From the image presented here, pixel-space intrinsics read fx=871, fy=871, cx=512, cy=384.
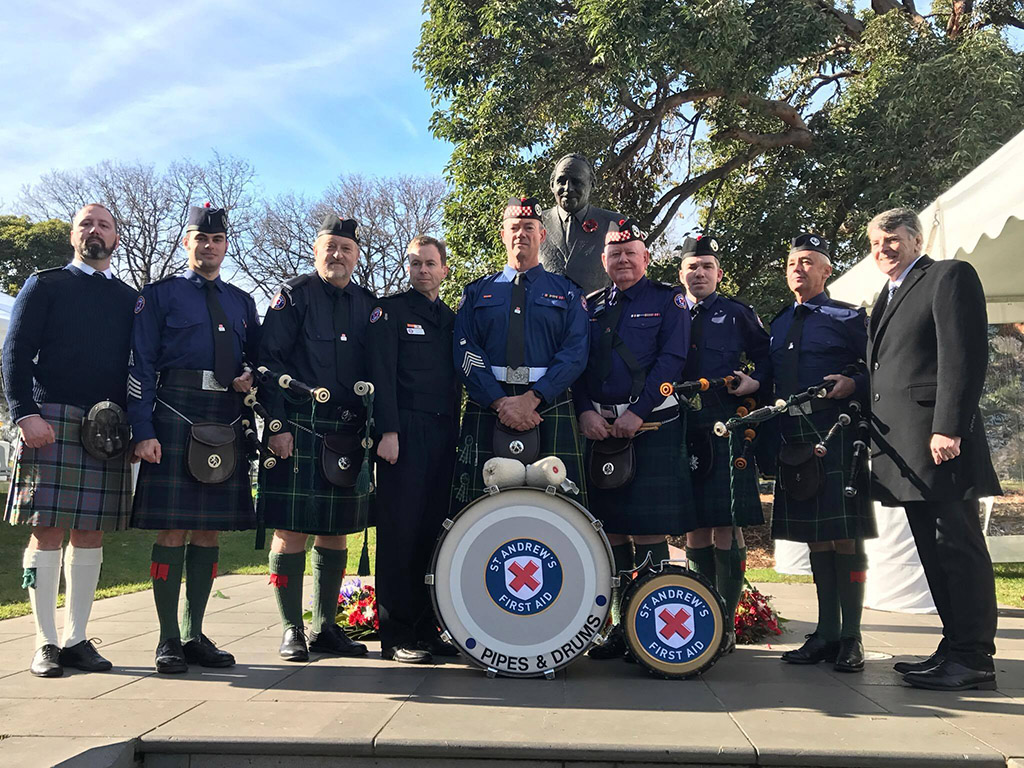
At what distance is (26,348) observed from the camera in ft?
11.5

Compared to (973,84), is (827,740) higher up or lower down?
lower down

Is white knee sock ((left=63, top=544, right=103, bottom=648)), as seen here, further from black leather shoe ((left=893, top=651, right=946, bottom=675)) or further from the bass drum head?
black leather shoe ((left=893, top=651, right=946, bottom=675))

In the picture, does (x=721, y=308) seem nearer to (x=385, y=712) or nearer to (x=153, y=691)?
(x=385, y=712)

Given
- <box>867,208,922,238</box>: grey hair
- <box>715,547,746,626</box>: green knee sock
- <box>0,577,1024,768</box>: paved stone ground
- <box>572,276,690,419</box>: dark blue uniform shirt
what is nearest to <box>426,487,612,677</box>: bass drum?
<box>0,577,1024,768</box>: paved stone ground

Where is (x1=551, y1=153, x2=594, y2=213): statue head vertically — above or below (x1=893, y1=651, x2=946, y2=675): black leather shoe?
above

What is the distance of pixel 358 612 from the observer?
4.44 metres

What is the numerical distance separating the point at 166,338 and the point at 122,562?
583 centimetres

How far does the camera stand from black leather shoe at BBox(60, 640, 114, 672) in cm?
347

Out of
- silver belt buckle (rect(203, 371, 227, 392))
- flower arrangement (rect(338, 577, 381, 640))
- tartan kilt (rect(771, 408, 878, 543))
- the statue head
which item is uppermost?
the statue head

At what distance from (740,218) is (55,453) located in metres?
8.76

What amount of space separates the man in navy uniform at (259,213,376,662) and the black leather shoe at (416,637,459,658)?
0.98 feet

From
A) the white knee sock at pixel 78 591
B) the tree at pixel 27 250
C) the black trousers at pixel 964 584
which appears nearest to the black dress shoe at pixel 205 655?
the white knee sock at pixel 78 591

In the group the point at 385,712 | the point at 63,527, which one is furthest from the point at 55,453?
the point at 385,712

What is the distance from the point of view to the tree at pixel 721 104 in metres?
8.76
